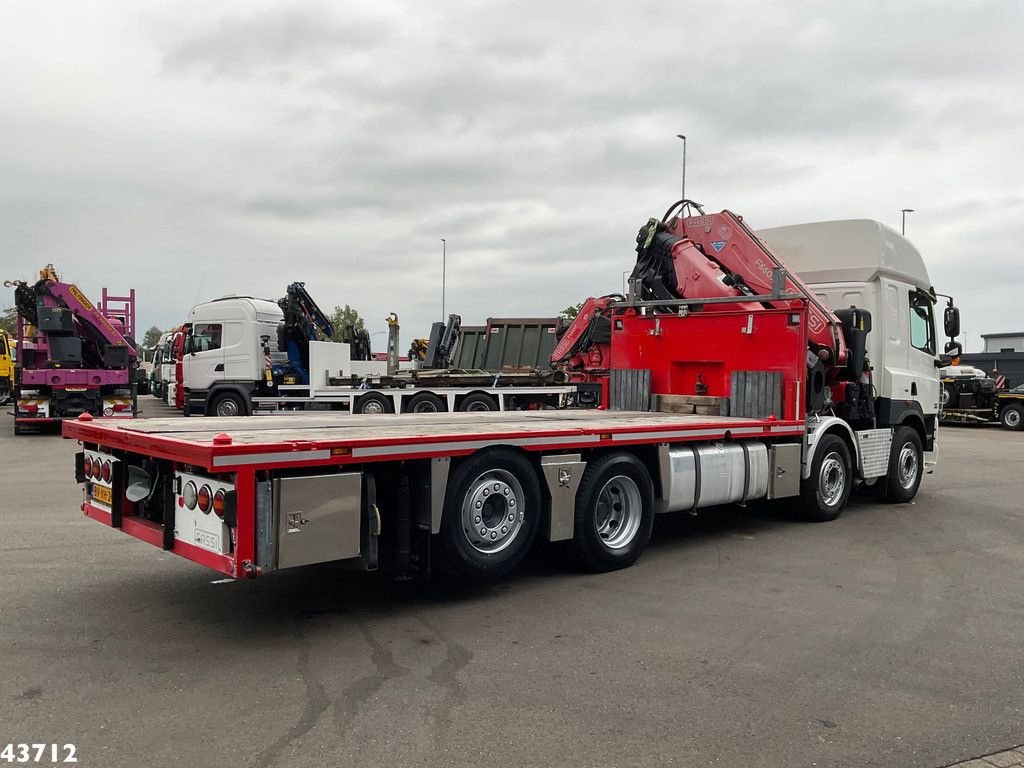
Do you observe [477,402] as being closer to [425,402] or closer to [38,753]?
[425,402]

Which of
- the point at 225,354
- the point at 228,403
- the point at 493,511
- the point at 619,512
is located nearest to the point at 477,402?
the point at 228,403

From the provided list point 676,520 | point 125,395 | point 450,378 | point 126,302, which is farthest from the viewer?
point 126,302

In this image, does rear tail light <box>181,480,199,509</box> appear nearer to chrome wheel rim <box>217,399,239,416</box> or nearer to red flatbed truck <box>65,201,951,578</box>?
red flatbed truck <box>65,201,951,578</box>

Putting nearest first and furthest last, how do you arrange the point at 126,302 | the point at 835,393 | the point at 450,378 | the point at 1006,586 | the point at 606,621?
the point at 606,621 → the point at 1006,586 → the point at 835,393 → the point at 450,378 → the point at 126,302

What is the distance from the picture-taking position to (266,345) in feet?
64.2

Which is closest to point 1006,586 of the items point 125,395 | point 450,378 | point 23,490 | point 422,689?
point 422,689

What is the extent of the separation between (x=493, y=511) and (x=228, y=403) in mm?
14469

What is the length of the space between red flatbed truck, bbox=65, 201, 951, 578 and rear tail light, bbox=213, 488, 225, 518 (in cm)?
2

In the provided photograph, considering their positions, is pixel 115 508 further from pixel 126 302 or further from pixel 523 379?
pixel 126 302

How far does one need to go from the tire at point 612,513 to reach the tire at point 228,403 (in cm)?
1380

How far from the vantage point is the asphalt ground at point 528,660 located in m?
3.76

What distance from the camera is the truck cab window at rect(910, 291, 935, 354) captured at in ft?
36.3

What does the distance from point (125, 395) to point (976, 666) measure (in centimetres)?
2016

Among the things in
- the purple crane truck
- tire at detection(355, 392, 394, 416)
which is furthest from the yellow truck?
tire at detection(355, 392, 394, 416)
